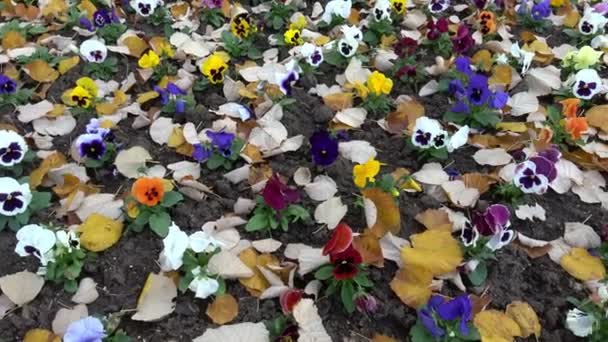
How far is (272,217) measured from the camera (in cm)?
223

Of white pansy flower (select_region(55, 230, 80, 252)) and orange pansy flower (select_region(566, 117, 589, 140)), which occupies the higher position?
orange pansy flower (select_region(566, 117, 589, 140))

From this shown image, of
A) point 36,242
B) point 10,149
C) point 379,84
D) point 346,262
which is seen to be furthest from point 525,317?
point 10,149

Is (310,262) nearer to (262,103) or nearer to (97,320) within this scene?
(97,320)

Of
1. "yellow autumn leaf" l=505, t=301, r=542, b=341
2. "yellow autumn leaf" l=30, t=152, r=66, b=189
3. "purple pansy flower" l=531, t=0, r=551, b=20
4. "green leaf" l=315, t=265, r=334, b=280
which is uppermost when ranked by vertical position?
"purple pansy flower" l=531, t=0, r=551, b=20

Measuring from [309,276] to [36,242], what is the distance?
0.84 metres

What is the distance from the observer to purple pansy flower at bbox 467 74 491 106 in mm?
2646

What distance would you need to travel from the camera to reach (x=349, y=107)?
278 cm

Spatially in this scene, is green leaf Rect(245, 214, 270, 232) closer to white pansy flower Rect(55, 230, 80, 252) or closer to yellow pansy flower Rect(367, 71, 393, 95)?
white pansy flower Rect(55, 230, 80, 252)

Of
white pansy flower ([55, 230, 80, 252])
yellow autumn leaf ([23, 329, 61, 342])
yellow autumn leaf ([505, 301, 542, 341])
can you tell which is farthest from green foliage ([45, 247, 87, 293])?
yellow autumn leaf ([505, 301, 542, 341])

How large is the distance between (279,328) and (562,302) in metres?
0.88

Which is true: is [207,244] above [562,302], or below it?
above

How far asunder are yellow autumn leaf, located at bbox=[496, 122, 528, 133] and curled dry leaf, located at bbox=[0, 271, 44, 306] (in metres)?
1.81

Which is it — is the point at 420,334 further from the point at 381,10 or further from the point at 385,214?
the point at 381,10

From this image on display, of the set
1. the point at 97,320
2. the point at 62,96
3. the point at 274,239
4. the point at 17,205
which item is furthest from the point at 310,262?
the point at 62,96
